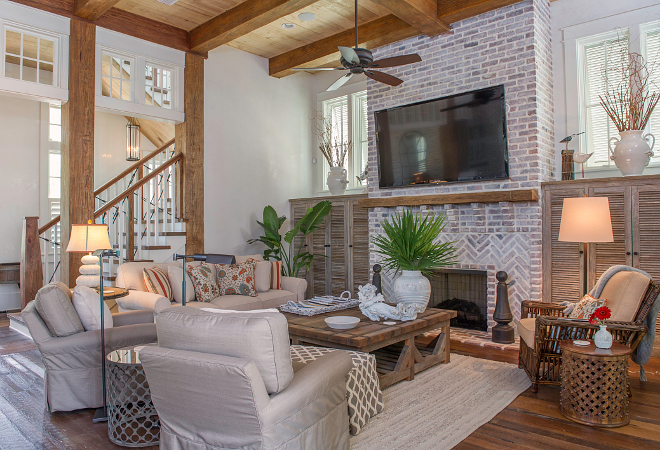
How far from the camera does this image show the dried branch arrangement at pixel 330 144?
7.58 m

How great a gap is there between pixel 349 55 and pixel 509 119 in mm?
2196

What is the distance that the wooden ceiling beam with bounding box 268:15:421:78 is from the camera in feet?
19.0

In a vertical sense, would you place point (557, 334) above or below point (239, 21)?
below

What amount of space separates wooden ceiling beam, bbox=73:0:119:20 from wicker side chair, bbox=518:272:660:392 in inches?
197

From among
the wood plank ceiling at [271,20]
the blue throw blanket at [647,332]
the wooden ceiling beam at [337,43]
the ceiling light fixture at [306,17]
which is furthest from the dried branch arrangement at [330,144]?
the blue throw blanket at [647,332]

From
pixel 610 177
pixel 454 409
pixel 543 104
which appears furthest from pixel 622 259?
pixel 454 409

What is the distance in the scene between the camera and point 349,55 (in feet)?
12.8

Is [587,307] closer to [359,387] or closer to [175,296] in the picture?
[359,387]

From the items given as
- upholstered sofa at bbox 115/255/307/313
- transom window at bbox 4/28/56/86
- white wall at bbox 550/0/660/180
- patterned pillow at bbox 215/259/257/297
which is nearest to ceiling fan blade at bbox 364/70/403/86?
white wall at bbox 550/0/660/180

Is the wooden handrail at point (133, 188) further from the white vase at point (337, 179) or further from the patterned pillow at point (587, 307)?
the patterned pillow at point (587, 307)

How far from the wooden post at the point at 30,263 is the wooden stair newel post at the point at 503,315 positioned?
5.69 metres

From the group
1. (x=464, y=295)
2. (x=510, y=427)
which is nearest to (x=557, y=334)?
(x=510, y=427)

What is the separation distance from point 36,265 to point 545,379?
6.20m

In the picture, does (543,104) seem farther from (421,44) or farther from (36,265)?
(36,265)
